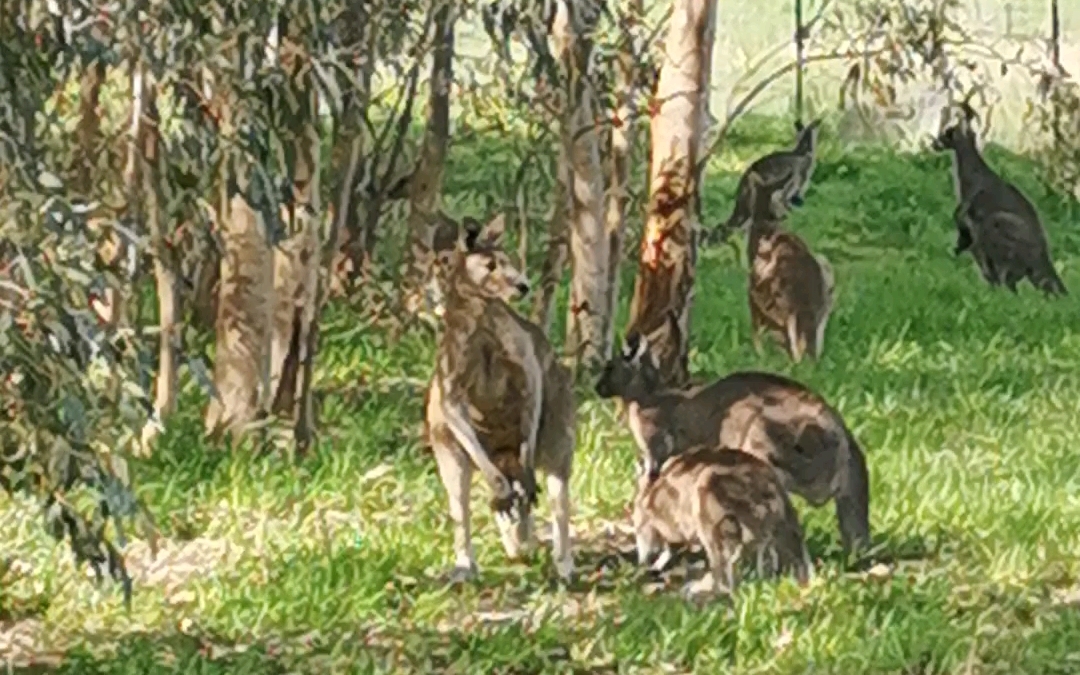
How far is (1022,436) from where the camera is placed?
12.5 meters

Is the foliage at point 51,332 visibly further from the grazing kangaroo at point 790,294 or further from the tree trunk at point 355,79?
the grazing kangaroo at point 790,294

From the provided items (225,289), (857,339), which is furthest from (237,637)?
(857,339)

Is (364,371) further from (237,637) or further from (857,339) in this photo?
(237,637)

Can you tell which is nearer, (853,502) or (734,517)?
(734,517)

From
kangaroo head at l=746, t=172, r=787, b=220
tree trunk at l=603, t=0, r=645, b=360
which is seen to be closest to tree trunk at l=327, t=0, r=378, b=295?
tree trunk at l=603, t=0, r=645, b=360

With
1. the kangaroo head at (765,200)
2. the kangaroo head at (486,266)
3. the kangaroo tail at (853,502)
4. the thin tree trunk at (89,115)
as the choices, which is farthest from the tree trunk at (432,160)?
the kangaroo tail at (853,502)

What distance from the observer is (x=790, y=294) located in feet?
48.7

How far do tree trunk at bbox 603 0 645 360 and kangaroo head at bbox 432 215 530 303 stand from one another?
4219mm

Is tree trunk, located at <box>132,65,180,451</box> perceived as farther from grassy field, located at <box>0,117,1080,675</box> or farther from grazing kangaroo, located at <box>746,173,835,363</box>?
grazing kangaroo, located at <box>746,173,835,363</box>

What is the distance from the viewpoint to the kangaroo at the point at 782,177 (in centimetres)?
1700

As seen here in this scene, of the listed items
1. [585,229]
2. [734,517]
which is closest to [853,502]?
[734,517]

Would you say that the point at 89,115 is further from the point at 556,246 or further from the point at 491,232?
the point at 491,232

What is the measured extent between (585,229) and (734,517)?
216 inches

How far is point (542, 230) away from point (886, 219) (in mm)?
6771
